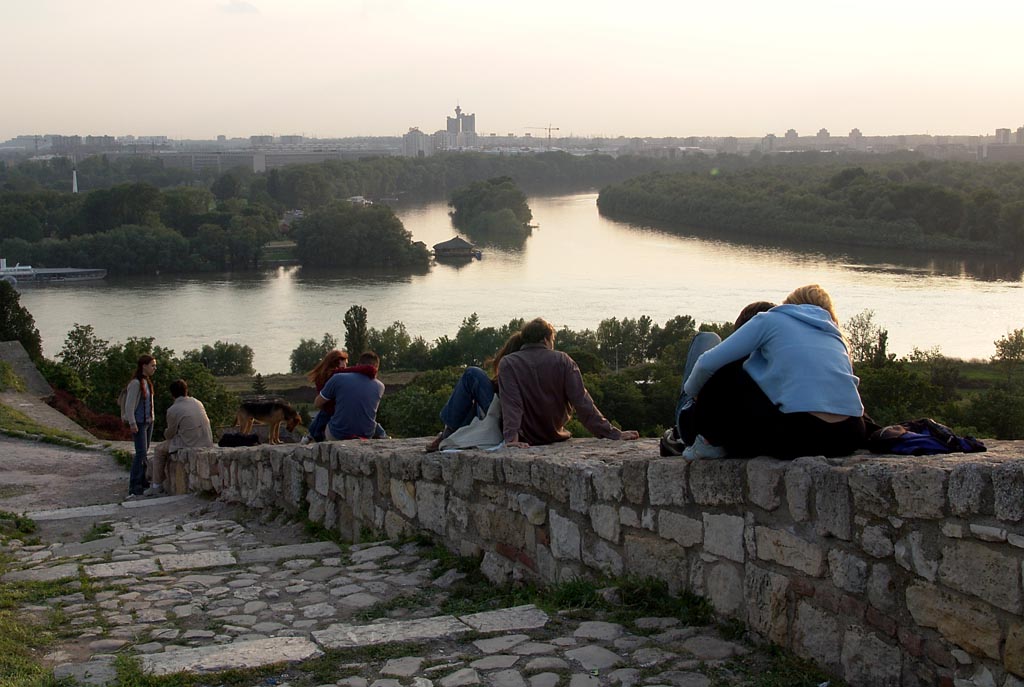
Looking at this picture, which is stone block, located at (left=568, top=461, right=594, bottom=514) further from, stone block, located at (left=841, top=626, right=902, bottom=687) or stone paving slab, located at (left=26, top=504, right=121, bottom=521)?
stone paving slab, located at (left=26, top=504, right=121, bottom=521)

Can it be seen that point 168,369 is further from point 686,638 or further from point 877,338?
point 877,338

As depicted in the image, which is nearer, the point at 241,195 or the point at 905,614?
the point at 905,614

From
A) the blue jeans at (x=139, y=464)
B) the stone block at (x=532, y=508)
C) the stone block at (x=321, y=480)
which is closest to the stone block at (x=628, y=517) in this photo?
the stone block at (x=532, y=508)

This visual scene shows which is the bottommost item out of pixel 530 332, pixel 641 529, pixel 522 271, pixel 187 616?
pixel 522 271

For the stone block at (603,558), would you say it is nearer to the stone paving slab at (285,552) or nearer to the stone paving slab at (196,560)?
the stone paving slab at (285,552)

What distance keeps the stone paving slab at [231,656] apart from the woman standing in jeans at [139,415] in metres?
5.05

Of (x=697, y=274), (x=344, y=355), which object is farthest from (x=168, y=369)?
(x=697, y=274)

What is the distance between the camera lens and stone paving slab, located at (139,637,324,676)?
2.97m

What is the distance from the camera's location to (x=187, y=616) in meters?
3.74

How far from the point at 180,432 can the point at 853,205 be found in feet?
205

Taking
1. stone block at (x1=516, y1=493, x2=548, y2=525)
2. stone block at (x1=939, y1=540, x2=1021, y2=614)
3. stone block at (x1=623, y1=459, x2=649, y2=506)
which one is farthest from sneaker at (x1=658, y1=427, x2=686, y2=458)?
stone block at (x1=939, y1=540, x2=1021, y2=614)

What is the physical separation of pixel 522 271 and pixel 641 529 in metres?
52.8

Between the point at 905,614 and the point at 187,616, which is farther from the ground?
the point at 905,614

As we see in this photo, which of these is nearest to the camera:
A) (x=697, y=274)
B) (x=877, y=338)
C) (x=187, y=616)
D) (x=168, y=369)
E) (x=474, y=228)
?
(x=187, y=616)
